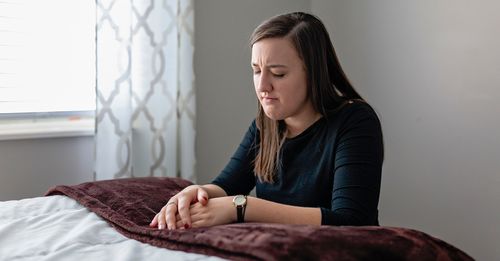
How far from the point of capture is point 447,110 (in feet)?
7.50

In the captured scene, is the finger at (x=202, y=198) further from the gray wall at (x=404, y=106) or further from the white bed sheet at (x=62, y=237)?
the gray wall at (x=404, y=106)

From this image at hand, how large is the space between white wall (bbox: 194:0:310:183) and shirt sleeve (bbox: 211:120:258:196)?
1.02 metres

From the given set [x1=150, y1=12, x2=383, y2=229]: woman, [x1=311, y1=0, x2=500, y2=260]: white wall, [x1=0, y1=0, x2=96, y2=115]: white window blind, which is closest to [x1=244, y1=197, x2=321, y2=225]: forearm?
[x1=150, y1=12, x2=383, y2=229]: woman

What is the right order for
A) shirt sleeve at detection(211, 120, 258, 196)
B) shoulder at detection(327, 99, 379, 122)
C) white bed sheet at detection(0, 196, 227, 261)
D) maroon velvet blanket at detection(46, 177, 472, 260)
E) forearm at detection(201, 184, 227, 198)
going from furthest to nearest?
shirt sleeve at detection(211, 120, 258, 196) → forearm at detection(201, 184, 227, 198) → shoulder at detection(327, 99, 379, 122) → white bed sheet at detection(0, 196, 227, 261) → maroon velvet blanket at detection(46, 177, 472, 260)

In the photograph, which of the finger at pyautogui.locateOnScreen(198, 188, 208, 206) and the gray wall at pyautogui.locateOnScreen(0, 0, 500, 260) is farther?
the gray wall at pyautogui.locateOnScreen(0, 0, 500, 260)

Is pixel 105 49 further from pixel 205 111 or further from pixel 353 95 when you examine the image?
pixel 353 95

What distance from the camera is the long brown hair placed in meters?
1.44

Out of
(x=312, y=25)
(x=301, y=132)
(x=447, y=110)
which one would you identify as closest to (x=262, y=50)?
(x=312, y=25)

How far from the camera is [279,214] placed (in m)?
1.24

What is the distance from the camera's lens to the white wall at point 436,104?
2.13 m

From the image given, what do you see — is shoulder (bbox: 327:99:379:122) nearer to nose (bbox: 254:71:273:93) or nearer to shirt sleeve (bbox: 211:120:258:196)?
nose (bbox: 254:71:273:93)

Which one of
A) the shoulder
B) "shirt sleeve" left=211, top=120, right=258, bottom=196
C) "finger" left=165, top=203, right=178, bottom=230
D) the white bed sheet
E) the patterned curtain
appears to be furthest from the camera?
the patterned curtain

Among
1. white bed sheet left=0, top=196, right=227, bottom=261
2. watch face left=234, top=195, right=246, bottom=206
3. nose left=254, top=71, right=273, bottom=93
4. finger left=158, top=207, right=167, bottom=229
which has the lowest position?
white bed sheet left=0, top=196, right=227, bottom=261

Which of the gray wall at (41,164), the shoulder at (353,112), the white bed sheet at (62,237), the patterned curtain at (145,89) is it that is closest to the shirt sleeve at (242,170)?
the shoulder at (353,112)
